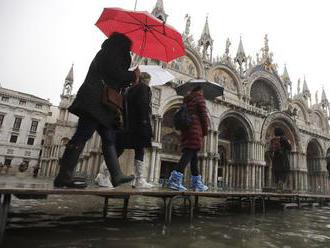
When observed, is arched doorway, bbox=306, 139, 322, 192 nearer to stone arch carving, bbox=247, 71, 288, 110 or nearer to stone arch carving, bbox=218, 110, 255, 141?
stone arch carving, bbox=247, 71, 288, 110

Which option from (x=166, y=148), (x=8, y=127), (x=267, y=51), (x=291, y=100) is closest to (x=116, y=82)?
(x=166, y=148)

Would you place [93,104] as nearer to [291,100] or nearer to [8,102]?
[291,100]

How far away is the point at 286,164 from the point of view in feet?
34.8

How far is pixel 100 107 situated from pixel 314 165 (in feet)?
122

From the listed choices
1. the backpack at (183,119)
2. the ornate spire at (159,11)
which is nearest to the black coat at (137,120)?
the backpack at (183,119)

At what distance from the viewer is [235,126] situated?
26484 millimetres

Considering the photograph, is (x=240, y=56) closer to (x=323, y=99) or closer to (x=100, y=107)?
(x=323, y=99)

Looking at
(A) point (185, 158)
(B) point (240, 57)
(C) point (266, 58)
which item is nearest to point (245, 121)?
(B) point (240, 57)

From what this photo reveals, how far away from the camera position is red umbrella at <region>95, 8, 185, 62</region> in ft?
17.9

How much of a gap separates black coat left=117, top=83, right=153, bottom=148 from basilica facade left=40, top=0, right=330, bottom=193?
549 inches

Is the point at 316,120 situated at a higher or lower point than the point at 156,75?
higher

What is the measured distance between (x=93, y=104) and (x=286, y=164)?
9.33 meters

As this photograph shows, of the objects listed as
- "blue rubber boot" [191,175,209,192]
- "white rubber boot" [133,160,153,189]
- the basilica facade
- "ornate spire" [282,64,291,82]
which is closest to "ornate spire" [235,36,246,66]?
the basilica facade

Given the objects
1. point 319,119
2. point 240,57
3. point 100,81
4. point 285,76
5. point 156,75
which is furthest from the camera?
point 319,119
